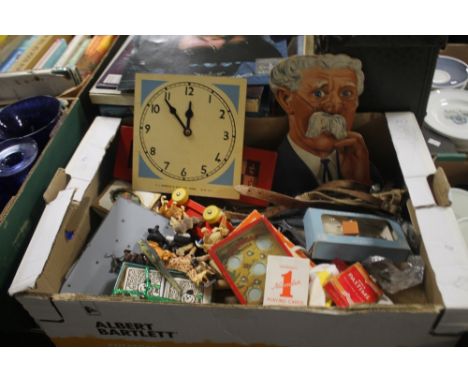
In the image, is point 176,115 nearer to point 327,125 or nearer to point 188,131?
point 188,131

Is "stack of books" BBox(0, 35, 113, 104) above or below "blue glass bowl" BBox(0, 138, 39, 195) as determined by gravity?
above

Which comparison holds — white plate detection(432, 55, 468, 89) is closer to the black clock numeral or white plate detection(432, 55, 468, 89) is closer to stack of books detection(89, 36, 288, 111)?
stack of books detection(89, 36, 288, 111)

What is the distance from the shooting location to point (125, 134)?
1.11m

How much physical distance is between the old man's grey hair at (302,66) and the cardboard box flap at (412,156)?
0.14 meters

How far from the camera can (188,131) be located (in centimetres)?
104

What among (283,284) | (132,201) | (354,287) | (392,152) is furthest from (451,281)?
(132,201)

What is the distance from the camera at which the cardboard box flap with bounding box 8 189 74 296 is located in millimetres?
790

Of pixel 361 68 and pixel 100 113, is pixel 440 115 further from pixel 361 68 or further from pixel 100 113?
pixel 100 113

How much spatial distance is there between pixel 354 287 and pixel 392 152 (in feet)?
1.38

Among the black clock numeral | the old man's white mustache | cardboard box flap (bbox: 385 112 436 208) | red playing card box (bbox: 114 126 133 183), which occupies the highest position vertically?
the black clock numeral

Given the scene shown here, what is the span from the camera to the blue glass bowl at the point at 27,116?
1.14 metres

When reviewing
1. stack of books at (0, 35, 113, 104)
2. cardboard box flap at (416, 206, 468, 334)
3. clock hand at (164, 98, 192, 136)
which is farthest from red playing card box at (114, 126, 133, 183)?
cardboard box flap at (416, 206, 468, 334)

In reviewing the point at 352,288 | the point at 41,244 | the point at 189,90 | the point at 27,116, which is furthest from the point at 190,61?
the point at 352,288

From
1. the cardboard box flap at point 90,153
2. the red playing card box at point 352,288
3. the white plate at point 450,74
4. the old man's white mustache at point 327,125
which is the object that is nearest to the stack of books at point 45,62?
the cardboard box flap at point 90,153
